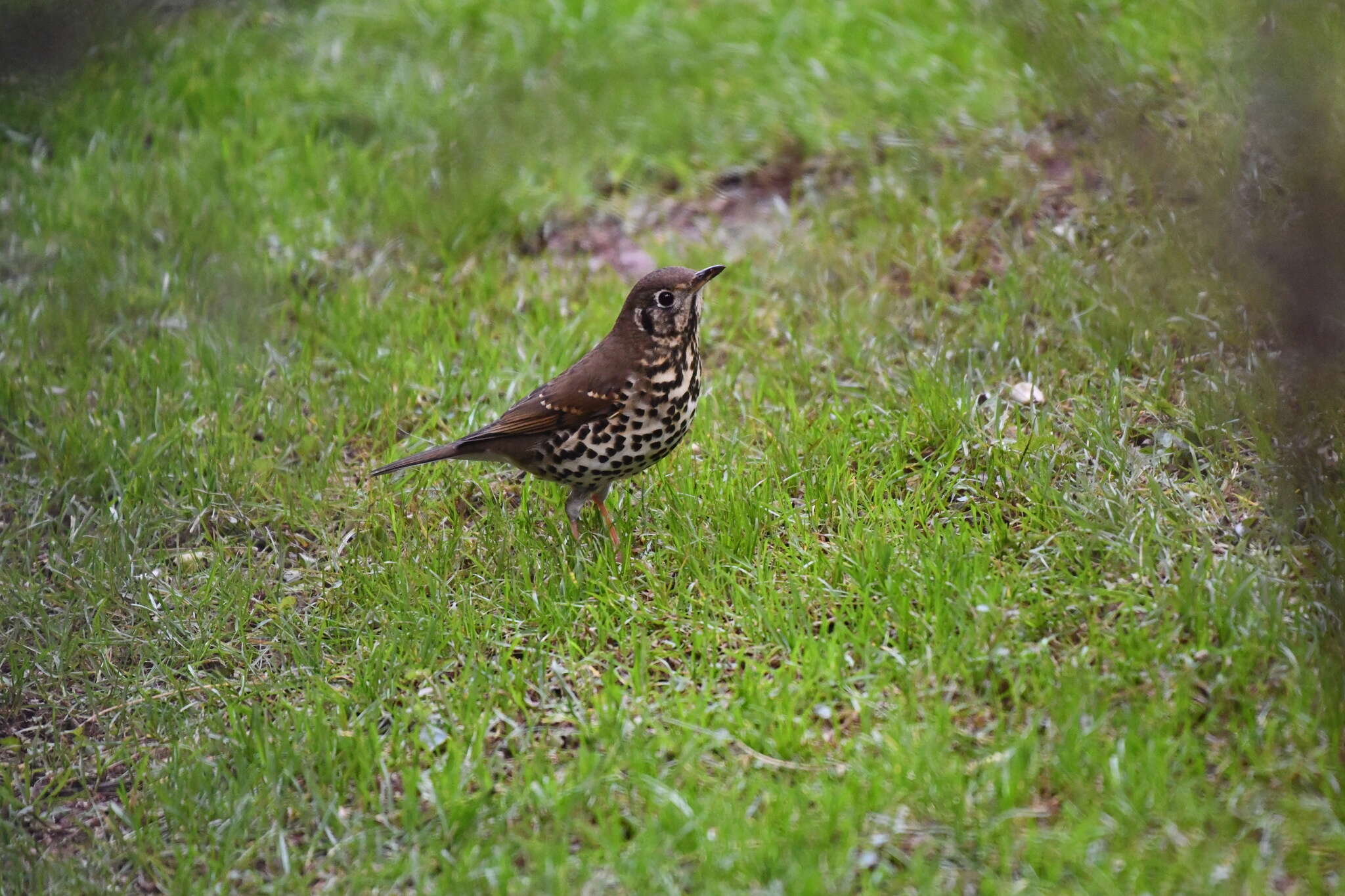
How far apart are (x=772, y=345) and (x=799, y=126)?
197cm

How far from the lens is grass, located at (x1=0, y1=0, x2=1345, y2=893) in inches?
128

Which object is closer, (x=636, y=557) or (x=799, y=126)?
(x=636, y=557)

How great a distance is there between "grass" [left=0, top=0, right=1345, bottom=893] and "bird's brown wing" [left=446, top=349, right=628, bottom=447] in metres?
0.44

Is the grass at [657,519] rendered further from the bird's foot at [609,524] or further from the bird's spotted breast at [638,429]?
the bird's spotted breast at [638,429]

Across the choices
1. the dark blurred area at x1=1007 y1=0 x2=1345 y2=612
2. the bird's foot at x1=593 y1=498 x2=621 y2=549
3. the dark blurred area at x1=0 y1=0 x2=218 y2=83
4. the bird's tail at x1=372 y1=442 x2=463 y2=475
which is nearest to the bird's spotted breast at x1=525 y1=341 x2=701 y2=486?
the bird's foot at x1=593 y1=498 x2=621 y2=549

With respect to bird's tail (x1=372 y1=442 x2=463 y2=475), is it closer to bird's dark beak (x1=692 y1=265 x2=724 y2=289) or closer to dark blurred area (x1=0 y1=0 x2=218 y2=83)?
bird's dark beak (x1=692 y1=265 x2=724 y2=289)

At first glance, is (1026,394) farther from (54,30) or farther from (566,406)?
(54,30)

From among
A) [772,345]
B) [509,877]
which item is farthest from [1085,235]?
[509,877]

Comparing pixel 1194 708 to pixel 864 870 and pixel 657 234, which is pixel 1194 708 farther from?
pixel 657 234

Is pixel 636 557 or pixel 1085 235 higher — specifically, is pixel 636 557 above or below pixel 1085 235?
below

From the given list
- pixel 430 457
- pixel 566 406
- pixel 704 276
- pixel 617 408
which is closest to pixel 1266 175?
pixel 704 276

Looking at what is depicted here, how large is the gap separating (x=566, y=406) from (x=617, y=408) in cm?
21

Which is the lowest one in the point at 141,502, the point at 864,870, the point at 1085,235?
the point at 141,502

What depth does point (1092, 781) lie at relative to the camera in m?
3.22
